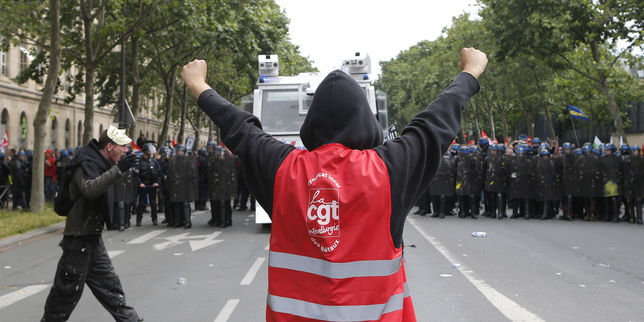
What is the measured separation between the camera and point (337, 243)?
2.07m

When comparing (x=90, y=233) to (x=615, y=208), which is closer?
(x=90, y=233)

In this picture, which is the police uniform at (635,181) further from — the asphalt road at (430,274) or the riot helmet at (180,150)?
the riot helmet at (180,150)

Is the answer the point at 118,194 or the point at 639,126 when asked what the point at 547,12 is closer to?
the point at 118,194

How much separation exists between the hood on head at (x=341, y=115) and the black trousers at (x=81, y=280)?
3367mm

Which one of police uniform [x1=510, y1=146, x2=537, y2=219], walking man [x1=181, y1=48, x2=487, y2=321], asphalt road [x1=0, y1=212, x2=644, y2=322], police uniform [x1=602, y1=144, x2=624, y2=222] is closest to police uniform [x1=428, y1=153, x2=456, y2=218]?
police uniform [x1=510, y1=146, x2=537, y2=219]

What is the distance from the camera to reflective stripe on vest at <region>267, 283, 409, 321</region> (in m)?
2.05

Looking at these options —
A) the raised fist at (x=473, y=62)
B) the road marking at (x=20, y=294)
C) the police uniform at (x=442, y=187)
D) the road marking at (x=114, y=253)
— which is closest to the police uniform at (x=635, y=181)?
the police uniform at (x=442, y=187)

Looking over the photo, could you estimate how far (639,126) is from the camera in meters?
45.2

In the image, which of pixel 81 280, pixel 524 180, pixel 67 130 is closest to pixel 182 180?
pixel 524 180

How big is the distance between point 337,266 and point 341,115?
1.72 feet

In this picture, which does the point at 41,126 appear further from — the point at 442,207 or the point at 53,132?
the point at 53,132

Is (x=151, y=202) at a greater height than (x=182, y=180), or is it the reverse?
(x=182, y=180)

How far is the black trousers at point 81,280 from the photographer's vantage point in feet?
15.8

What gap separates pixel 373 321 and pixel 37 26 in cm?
2000
